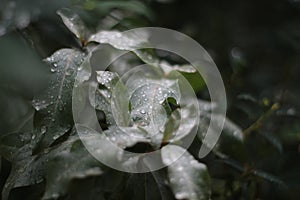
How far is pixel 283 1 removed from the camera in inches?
67.1

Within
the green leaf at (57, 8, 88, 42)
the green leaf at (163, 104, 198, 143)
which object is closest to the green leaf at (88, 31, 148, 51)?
the green leaf at (57, 8, 88, 42)

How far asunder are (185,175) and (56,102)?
268 mm

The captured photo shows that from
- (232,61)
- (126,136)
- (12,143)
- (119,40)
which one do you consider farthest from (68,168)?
(232,61)

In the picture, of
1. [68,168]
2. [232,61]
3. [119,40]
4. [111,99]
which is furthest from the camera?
[232,61]

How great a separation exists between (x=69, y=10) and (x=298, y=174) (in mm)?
713

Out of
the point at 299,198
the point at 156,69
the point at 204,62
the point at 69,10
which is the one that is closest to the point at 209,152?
the point at 156,69

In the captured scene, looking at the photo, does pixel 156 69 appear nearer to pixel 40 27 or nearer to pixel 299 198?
pixel 40 27

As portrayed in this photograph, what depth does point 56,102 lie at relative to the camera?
82cm

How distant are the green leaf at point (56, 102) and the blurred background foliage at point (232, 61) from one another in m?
0.03

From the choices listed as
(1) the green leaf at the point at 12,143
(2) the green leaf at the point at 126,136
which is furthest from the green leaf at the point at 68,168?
(1) the green leaf at the point at 12,143

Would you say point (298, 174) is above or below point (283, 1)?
below

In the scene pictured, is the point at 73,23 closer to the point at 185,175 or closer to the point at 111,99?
the point at 111,99

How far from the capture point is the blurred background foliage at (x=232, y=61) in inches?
37.4

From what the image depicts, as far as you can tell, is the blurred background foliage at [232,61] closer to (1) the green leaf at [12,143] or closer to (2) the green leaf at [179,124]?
(1) the green leaf at [12,143]
